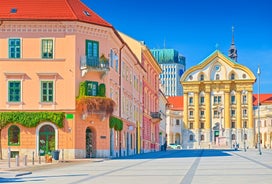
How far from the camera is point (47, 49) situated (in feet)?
147

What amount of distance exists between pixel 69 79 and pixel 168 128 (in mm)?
109096

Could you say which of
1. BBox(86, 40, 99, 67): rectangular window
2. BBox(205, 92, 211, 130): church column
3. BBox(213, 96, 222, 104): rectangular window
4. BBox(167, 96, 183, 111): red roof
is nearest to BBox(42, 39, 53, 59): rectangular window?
BBox(86, 40, 99, 67): rectangular window

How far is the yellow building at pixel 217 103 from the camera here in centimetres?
14475

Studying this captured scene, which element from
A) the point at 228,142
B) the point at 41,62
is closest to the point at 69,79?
the point at 41,62

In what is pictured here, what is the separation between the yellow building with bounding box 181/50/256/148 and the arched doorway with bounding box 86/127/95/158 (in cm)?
9897

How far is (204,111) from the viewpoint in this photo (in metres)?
149

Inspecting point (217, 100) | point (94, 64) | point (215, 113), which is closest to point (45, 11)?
point (94, 64)

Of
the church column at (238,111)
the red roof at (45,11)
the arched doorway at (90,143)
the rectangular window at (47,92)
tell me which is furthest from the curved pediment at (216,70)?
the rectangular window at (47,92)

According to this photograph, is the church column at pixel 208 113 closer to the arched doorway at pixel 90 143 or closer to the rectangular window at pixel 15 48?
the arched doorway at pixel 90 143

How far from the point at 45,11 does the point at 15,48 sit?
3.74 metres

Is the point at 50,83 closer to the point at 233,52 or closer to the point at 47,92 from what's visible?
the point at 47,92

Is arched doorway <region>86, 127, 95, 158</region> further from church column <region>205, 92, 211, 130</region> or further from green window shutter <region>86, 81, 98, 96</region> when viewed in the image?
church column <region>205, 92, 211, 130</region>

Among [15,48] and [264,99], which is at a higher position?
[264,99]

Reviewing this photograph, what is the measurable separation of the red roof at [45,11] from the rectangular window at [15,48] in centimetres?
178
